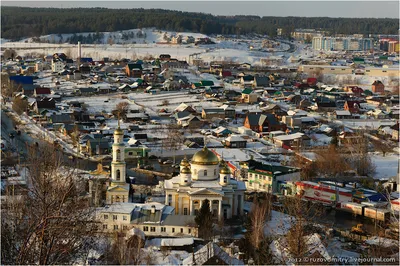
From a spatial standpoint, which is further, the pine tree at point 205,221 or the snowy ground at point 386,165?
the snowy ground at point 386,165

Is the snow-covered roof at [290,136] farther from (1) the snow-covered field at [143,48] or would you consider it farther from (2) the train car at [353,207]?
(1) the snow-covered field at [143,48]

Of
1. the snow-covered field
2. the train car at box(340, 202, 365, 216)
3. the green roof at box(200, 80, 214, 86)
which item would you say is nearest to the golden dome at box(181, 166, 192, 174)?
the train car at box(340, 202, 365, 216)

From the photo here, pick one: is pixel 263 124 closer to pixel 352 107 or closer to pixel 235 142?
pixel 235 142

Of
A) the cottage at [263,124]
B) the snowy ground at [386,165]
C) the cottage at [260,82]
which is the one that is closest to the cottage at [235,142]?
the cottage at [263,124]

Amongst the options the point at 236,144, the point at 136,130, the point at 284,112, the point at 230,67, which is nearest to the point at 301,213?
the point at 236,144

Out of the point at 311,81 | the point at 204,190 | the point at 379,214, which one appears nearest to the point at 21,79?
the point at 311,81

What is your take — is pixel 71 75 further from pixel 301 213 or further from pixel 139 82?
pixel 301 213
